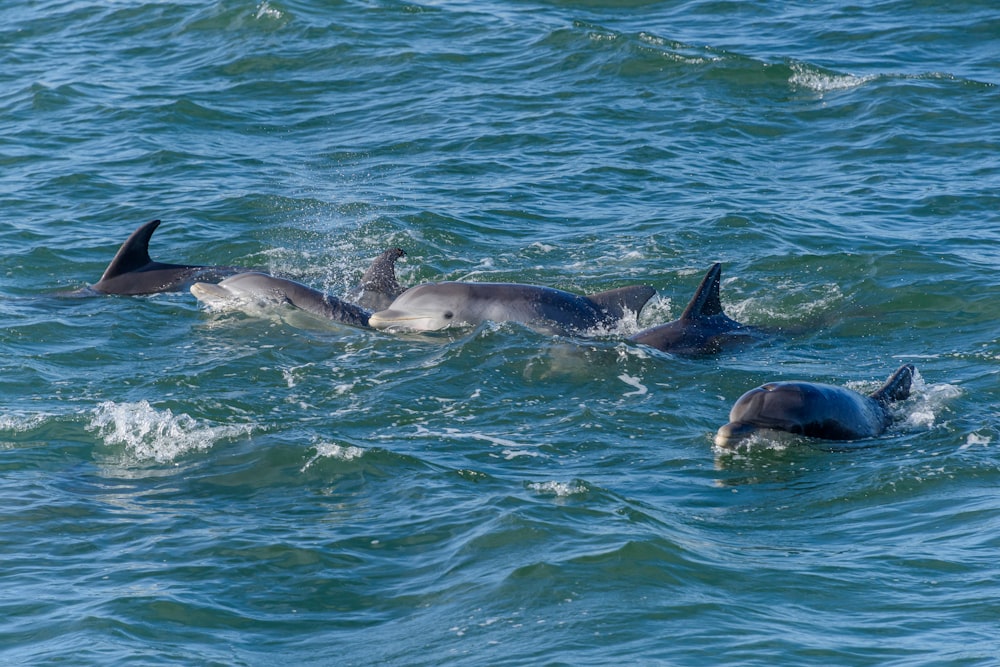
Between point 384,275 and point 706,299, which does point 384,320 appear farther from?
point 706,299

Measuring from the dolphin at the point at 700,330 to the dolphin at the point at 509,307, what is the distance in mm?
514

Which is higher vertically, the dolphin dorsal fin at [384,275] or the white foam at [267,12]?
the white foam at [267,12]

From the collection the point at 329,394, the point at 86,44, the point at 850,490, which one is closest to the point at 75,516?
the point at 329,394

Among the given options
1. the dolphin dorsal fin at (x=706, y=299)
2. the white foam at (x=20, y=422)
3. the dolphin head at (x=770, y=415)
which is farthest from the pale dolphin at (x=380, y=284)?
the dolphin head at (x=770, y=415)

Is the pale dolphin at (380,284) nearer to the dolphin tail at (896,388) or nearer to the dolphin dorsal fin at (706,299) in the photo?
the dolphin dorsal fin at (706,299)

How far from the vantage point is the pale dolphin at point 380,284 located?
17.5 metres

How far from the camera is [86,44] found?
30469 mm

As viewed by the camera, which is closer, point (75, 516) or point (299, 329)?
point (75, 516)

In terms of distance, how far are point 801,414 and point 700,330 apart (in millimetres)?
3371

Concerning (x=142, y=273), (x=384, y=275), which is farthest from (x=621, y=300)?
(x=142, y=273)

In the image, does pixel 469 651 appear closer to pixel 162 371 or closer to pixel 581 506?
pixel 581 506

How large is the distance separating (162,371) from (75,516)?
3904 mm

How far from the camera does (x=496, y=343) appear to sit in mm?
15219

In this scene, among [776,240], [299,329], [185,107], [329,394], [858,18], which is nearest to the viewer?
[329,394]
